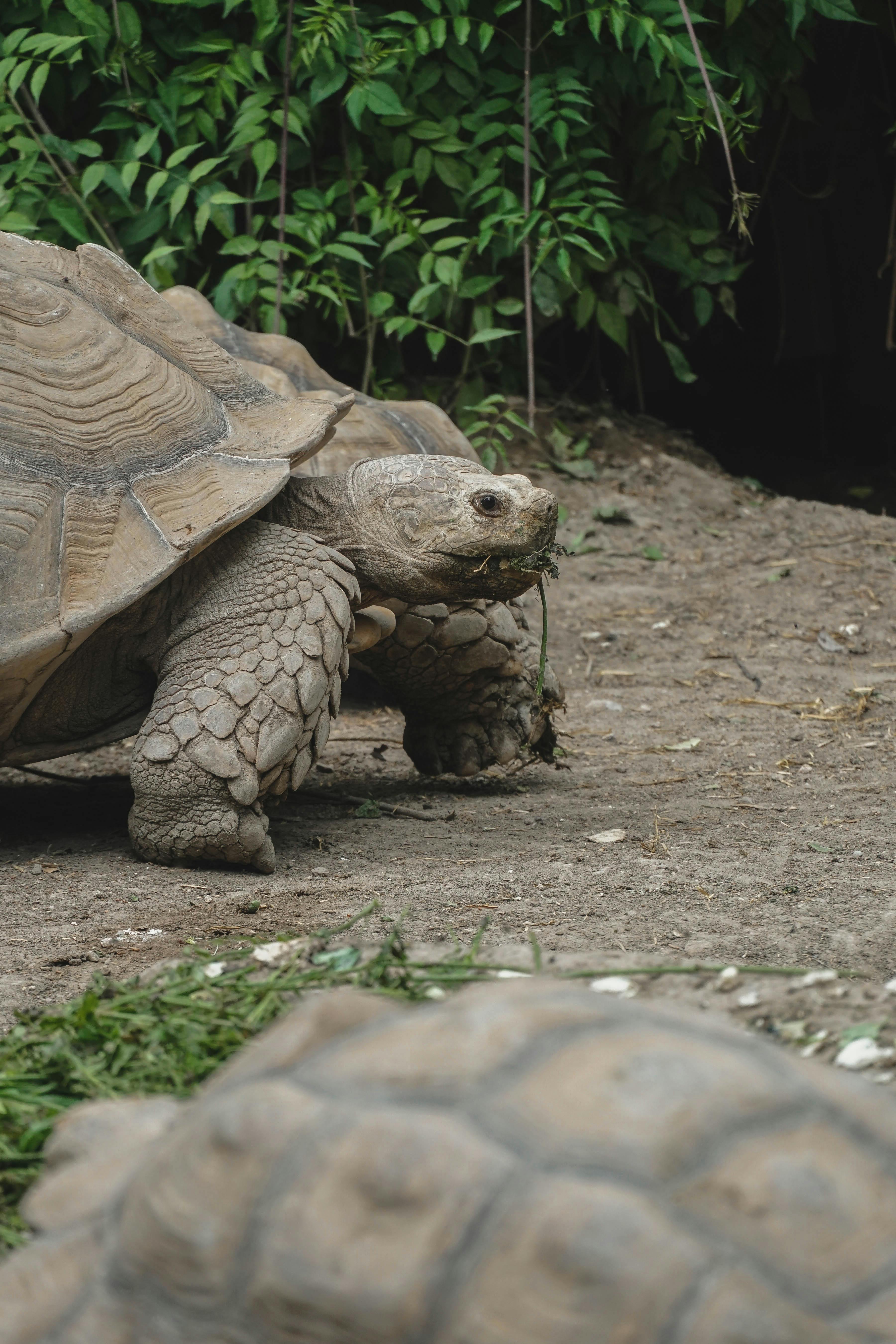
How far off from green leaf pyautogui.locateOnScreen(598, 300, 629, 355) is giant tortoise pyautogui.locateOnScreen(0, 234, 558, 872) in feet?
11.2

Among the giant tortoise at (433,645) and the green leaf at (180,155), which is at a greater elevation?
the green leaf at (180,155)

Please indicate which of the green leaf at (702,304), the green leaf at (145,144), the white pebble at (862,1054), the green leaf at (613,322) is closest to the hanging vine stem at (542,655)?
the white pebble at (862,1054)

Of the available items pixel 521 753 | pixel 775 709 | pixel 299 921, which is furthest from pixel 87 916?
pixel 775 709

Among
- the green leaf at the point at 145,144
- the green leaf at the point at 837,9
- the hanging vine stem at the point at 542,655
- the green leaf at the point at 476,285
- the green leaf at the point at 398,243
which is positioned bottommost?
the hanging vine stem at the point at 542,655

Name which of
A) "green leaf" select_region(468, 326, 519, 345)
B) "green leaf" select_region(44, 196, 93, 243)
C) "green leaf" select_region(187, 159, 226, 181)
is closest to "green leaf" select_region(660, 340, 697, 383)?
"green leaf" select_region(468, 326, 519, 345)

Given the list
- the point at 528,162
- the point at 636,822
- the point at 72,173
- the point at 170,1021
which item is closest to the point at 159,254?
the point at 72,173

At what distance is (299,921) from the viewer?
2.74 m

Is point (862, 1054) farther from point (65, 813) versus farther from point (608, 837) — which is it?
point (65, 813)

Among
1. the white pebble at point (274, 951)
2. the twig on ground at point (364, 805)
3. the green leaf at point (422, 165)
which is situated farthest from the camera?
the green leaf at point (422, 165)

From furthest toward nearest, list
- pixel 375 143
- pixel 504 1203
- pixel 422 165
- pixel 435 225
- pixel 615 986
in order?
pixel 375 143, pixel 422 165, pixel 435 225, pixel 615 986, pixel 504 1203

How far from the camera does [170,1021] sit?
1.65 metres

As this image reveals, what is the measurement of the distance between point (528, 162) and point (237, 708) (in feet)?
12.2

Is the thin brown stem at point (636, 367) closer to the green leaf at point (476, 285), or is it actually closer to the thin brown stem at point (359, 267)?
the green leaf at point (476, 285)

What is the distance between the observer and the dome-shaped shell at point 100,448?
3.01 metres
